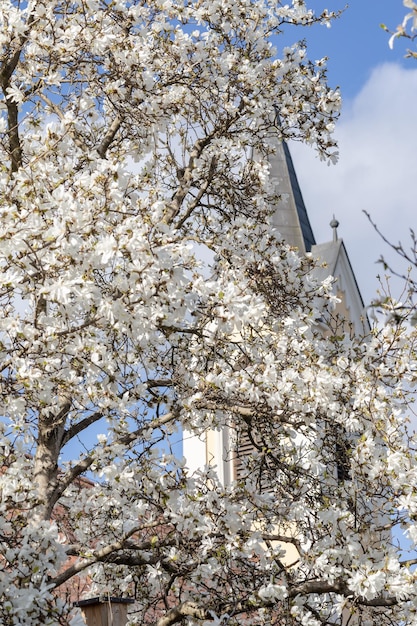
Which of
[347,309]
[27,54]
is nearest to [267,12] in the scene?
[27,54]

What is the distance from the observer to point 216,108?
26.8 ft

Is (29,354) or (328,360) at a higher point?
(328,360)

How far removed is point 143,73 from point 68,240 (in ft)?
7.58

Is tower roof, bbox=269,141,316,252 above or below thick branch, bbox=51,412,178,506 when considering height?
above

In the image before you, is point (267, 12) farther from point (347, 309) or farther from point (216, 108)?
point (347, 309)

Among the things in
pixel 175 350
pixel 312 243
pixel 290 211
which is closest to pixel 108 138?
pixel 175 350

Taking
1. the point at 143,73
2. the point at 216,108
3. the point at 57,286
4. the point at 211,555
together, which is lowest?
the point at 211,555

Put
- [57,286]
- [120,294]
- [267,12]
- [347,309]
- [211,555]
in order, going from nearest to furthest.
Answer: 1. [57,286]
2. [120,294]
3. [211,555]
4. [267,12]
5. [347,309]

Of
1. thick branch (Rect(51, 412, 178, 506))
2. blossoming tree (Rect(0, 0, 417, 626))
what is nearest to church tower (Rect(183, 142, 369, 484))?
blossoming tree (Rect(0, 0, 417, 626))

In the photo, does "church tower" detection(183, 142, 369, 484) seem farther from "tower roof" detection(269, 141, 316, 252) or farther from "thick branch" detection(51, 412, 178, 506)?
"thick branch" detection(51, 412, 178, 506)

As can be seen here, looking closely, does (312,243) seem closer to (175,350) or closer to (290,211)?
(290,211)

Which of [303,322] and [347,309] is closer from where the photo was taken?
[303,322]

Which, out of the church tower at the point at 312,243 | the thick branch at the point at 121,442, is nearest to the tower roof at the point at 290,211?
the church tower at the point at 312,243

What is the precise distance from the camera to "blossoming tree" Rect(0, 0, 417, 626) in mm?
5195
